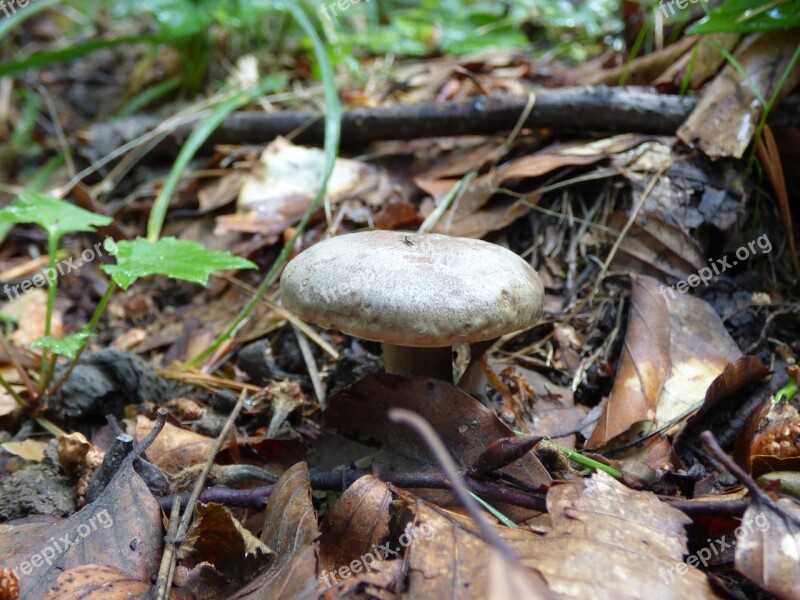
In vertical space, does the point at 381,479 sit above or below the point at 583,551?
below

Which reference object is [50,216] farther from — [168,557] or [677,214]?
[677,214]

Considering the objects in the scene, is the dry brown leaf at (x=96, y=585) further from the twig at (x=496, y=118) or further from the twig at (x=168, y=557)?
the twig at (x=496, y=118)

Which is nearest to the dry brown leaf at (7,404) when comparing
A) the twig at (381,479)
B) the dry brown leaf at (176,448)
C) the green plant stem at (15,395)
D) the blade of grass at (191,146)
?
the green plant stem at (15,395)

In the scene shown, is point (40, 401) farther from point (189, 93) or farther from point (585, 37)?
point (585, 37)
